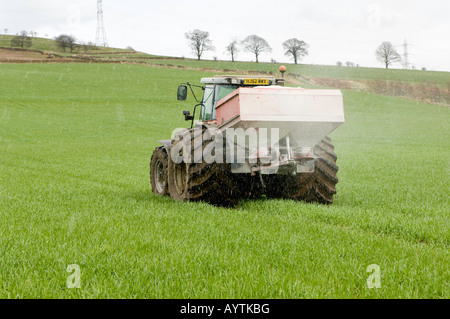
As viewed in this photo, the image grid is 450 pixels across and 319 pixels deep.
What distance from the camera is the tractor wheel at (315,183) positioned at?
9117 mm

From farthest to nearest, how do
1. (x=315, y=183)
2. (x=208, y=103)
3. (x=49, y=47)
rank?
(x=49, y=47) → (x=208, y=103) → (x=315, y=183)

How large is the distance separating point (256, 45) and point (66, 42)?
4097 centimetres

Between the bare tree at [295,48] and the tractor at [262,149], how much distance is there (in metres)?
101

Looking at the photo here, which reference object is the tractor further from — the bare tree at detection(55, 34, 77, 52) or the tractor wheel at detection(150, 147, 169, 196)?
the bare tree at detection(55, 34, 77, 52)

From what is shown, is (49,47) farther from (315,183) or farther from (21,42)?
(315,183)

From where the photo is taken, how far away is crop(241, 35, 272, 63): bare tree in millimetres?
106062

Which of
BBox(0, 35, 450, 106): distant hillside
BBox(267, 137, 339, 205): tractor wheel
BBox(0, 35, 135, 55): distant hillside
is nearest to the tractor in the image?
BBox(267, 137, 339, 205): tractor wheel

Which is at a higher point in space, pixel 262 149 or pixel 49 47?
pixel 49 47

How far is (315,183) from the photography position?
914 centimetres

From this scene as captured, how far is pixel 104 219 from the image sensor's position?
7199mm

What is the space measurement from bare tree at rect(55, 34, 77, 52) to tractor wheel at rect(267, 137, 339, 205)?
326ft

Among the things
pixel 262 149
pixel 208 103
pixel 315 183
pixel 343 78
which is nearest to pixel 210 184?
pixel 262 149
